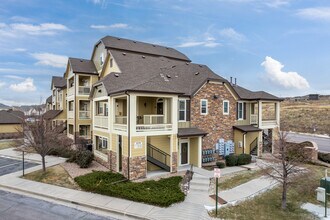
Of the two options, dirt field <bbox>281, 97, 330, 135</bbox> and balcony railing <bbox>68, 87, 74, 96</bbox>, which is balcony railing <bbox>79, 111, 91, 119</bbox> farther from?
dirt field <bbox>281, 97, 330, 135</bbox>

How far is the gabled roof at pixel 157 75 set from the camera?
19219mm

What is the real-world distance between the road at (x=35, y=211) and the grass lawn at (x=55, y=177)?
2530 mm

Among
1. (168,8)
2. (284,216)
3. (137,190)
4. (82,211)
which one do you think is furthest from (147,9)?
(284,216)

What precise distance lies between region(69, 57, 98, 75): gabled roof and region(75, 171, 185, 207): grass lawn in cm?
1640

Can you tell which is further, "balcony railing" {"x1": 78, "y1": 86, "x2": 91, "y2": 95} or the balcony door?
"balcony railing" {"x1": 78, "y1": 86, "x2": 91, "y2": 95}

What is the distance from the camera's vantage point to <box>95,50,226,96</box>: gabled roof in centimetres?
1922

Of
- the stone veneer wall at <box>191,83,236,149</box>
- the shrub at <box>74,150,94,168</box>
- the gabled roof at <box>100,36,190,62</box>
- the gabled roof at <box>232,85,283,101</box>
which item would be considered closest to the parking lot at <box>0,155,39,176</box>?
the shrub at <box>74,150,94,168</box>

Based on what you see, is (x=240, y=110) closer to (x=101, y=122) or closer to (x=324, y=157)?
(x=324, y=157)

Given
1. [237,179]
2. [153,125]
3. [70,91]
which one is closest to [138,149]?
[153,125]

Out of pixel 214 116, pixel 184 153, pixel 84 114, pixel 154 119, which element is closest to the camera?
pixel 154 119

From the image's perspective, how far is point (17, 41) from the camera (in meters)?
24.7

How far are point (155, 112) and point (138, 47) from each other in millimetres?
12994

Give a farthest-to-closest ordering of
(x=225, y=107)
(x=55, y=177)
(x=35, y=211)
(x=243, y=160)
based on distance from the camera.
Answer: (x=225, y=107) → (x=243, y=160) → (x=55, y=177) → (x=35, y=211)

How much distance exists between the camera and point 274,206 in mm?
12969
